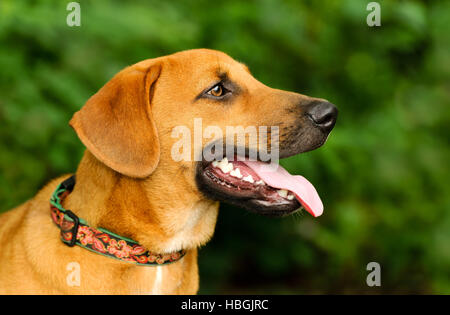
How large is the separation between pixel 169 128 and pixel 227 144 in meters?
0.37

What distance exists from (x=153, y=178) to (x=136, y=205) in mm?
194

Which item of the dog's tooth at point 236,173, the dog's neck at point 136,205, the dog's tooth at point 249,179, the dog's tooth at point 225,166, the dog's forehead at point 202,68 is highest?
the dog's forehead at point 202,68

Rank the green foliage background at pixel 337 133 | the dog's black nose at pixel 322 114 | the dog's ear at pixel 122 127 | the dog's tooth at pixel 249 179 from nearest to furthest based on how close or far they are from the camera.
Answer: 1. the dog's ear at pixel 122 127
2. the dog's black nose at pixel 322 114
3. the dog's tooth at pixel 249 179
4. the green foliage background at pixel 337 133

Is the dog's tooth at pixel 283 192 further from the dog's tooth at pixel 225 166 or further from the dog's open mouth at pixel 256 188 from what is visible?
the dog's tooth at pixel 225 166

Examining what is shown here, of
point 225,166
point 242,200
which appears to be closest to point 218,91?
point 225,166

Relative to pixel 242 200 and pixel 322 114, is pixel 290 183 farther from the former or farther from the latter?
pixel 322 114

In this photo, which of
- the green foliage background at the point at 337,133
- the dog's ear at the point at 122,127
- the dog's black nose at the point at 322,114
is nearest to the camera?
the dog's ear at the point at 122,127

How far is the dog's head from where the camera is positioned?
3.04 m

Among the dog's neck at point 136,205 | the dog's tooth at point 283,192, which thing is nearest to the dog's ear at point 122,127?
the dog's neck at point 136,205

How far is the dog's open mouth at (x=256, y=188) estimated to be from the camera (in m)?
3.13

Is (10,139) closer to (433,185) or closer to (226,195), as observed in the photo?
(226,195)

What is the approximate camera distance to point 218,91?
130 inches

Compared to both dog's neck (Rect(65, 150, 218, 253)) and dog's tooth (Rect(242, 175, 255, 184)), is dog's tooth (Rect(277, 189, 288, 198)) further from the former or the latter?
dog's neck (Rect(65, 150, 218, 253))

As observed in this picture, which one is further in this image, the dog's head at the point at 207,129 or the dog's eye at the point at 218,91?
the dog's eye at the point at 218,91
